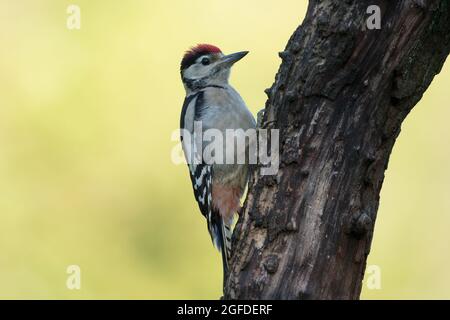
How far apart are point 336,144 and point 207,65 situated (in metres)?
2.42

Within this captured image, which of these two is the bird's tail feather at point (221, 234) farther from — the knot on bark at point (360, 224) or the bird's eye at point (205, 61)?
the knot on bark at point (360, 224)

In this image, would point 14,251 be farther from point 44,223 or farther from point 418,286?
point 418,286

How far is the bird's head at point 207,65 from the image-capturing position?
5.48m

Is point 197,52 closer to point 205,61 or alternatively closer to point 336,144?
point 205,61

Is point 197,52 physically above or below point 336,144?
above

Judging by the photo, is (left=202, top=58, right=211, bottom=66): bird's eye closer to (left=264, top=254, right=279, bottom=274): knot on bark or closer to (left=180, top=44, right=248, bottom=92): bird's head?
(left=180, top=44, right=248, bottom=92): bird's head

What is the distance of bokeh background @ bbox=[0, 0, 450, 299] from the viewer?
6.78 m

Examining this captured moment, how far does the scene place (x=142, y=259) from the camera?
7.02 m

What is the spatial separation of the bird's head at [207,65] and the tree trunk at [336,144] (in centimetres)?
211

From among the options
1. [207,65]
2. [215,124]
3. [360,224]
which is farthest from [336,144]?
[207,65]

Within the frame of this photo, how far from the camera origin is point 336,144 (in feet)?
10.7

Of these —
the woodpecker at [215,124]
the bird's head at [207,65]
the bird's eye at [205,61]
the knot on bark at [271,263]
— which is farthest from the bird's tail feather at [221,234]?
the knot on bark at [271,263]

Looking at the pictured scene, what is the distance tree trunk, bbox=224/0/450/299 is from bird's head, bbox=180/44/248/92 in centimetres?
211
